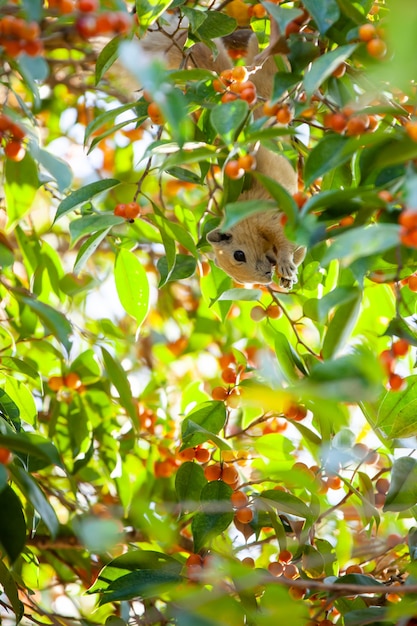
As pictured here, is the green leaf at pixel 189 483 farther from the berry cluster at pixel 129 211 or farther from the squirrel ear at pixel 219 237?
the squirrel ear at pixel 219 237

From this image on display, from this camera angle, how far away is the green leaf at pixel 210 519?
159 centimetres

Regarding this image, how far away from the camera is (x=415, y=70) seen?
3.78 ft

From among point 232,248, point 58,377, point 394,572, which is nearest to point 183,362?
point 232,248

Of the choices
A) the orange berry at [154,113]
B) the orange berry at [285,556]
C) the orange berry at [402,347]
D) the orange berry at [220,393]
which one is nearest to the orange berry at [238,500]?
the orange berry at [285,556]

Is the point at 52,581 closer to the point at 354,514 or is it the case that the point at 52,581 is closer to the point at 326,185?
the point at 354,514

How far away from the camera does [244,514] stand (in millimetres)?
1713

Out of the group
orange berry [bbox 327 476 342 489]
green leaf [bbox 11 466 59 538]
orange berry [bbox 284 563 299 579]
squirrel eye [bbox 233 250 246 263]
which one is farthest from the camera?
squirrel eye [bbox 233 250 246 263]

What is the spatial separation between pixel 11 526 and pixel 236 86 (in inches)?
37.5

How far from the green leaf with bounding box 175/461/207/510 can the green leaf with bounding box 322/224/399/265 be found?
823 mm

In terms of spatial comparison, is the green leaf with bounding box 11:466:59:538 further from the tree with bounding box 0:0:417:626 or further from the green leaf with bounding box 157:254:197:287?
the green leaf with bounding box 157:254:197:287

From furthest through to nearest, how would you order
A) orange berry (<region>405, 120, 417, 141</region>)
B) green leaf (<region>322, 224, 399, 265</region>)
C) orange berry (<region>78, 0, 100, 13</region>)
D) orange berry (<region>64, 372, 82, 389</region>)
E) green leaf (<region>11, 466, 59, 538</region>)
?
orange berry (<region>64, 372, 82, 389</region>)
orange berry (<region>78, 0, 100, 13</region>)
green leaf (<region>11, 466, 59, 538</region>)
orange berry (<region>405, 120, 417, 141</region>)
green leaf (<region>322, 224, 399, 265</region>)

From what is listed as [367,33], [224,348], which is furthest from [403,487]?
[224,348]

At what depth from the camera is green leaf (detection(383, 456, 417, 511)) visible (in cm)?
160

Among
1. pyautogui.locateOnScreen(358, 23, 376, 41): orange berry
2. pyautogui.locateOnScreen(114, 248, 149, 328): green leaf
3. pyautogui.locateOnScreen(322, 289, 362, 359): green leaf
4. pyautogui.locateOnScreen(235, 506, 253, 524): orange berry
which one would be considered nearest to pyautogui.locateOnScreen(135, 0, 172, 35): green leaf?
pyautogui.locateOnScreen(358, 23, 376, 41): orange berry
